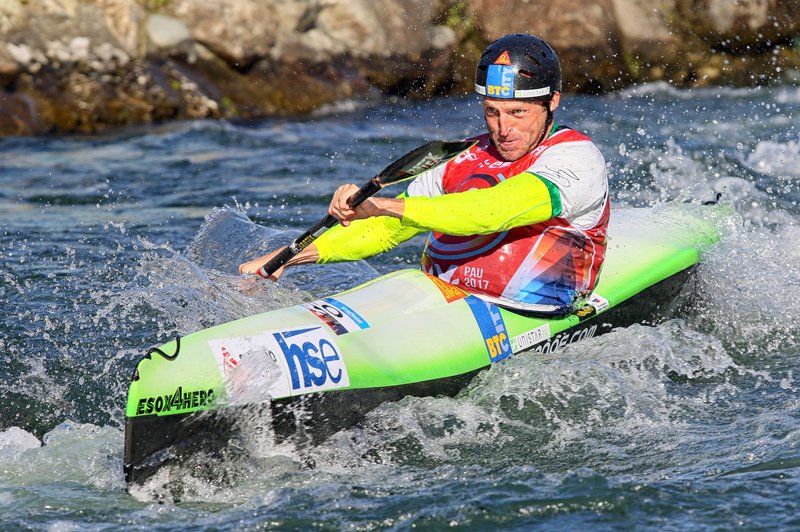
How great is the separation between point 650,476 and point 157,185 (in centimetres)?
599

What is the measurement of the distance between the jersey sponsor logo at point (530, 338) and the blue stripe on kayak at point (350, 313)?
700 millimetres

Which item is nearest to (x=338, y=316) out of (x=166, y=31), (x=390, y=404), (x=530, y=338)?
(x=390, y=404)

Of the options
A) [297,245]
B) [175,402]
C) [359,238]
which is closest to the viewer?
[175,402]

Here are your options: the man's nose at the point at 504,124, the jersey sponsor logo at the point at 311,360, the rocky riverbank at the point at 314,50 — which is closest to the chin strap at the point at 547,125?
the man's nose at the point at 504,124

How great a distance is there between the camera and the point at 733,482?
375 cm

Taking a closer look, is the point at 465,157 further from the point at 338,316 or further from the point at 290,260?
the point at 338,316

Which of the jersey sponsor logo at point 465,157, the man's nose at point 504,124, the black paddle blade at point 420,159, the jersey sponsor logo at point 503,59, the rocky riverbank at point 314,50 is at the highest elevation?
the rocky riverbank at point 314,50

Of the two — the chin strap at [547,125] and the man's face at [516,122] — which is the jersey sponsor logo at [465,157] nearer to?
the man's face at [516,122]

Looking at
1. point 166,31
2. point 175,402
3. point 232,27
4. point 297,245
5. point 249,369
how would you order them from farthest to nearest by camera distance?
point 232,27 → point 166,31 → point 297,245 → point 249,369 → point 175,402

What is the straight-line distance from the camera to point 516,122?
15.0 ft

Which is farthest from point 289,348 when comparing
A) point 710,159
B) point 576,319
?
point 710,159

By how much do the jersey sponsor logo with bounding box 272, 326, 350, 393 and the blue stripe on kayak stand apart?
0.63 feet

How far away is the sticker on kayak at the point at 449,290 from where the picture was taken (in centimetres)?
457

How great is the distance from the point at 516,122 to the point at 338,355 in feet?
4.27
